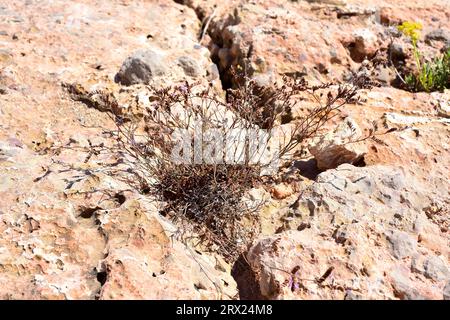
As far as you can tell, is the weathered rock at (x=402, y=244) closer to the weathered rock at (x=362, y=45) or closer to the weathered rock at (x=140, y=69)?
the weathered rock at (x=140, y=69)

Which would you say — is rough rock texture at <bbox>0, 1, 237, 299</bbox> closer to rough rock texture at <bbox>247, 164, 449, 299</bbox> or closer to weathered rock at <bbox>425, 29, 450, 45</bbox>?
rough rock texture at <bbox>247, 164, 449, 299</bbox>

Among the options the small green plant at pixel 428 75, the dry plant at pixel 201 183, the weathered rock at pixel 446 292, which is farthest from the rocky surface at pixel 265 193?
A: the small green plant at pixel 428 75

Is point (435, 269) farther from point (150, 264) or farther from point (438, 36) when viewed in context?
point (438, 36)

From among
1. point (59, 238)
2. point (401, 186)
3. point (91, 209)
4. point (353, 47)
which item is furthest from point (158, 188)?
point (353, 47)

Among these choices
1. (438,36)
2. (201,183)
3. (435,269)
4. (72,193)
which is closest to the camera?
(435,269)

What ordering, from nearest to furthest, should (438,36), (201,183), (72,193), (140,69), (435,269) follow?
(435,269) < (72,193) < (201,183) < (140,69) < (438,36)

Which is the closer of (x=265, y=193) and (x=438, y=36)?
(x=265, y=193)

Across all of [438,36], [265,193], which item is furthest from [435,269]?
[438,36]
